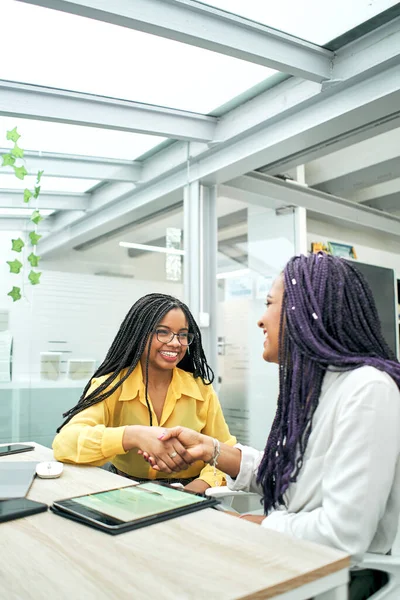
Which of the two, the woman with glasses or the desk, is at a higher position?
the woman with glasses

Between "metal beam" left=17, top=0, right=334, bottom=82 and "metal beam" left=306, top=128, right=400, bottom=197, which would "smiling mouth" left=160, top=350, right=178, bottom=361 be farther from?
"metal beam" left=306, top=128, right=400, bottom=197

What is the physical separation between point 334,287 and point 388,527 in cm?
59

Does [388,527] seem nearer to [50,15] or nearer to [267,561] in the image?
[267,561]

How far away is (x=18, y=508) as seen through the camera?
1.35 meters

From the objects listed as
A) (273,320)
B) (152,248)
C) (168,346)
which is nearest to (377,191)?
(152,248)

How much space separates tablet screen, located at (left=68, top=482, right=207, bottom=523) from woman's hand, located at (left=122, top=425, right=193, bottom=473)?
0.87 feet

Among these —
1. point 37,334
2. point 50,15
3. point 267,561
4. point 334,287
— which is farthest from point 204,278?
point 267,561

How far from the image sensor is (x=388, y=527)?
4.31 feet

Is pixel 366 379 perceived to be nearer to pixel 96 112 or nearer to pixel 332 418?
pixel 332 418

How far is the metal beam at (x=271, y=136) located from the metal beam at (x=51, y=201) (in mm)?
118

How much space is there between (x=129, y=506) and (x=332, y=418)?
537mm

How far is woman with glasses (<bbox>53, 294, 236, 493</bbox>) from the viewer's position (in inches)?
85.7

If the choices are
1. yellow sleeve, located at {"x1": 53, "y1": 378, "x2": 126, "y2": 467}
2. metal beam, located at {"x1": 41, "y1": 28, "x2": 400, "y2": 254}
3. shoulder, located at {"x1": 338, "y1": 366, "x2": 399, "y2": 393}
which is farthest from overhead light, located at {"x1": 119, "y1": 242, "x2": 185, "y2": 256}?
shoulder, located at {"x1": 338, "y1": 366, "x2": 399, "y2": 393}

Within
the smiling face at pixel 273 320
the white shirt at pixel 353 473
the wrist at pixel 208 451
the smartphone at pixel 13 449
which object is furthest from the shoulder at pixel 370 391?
the smartphone at pixel 13 449
